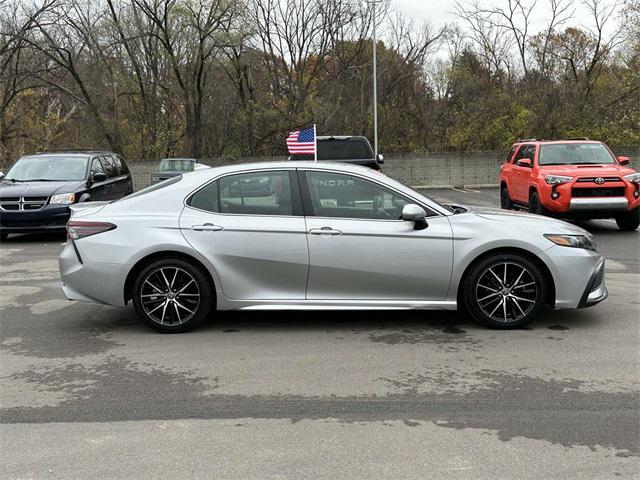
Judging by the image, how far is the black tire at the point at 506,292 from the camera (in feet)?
19.3

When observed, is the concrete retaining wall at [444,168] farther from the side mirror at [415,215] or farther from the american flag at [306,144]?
the side mirror at [415,215]

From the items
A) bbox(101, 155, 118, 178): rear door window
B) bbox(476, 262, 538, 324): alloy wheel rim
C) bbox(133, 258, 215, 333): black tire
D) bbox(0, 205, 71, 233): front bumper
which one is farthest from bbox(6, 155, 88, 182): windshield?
bbox(476, 262, 538, 324): alloy wheel rim

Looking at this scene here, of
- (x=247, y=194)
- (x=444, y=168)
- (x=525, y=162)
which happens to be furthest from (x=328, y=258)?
(x=444, y=168)

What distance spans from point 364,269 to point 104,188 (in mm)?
9440

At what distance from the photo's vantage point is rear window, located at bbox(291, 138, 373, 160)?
49.0 feet

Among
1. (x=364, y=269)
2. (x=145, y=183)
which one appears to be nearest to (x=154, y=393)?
(x=364, y=269)

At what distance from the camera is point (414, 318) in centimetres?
643

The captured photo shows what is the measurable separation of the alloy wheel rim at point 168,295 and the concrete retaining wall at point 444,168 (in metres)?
26.1

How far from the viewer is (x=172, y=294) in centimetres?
592

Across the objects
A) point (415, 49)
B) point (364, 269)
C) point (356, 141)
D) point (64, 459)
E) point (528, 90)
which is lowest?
point (64, 459)

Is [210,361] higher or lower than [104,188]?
lower

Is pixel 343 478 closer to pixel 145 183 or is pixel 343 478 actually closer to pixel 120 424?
pixel 120 424

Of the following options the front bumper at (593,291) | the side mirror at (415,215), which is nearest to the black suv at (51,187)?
the side mirror at (415,215)

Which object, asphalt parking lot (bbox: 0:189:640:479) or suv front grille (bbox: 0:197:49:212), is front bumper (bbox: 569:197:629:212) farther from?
suv front grille (bbox: 0:197:49:212)
